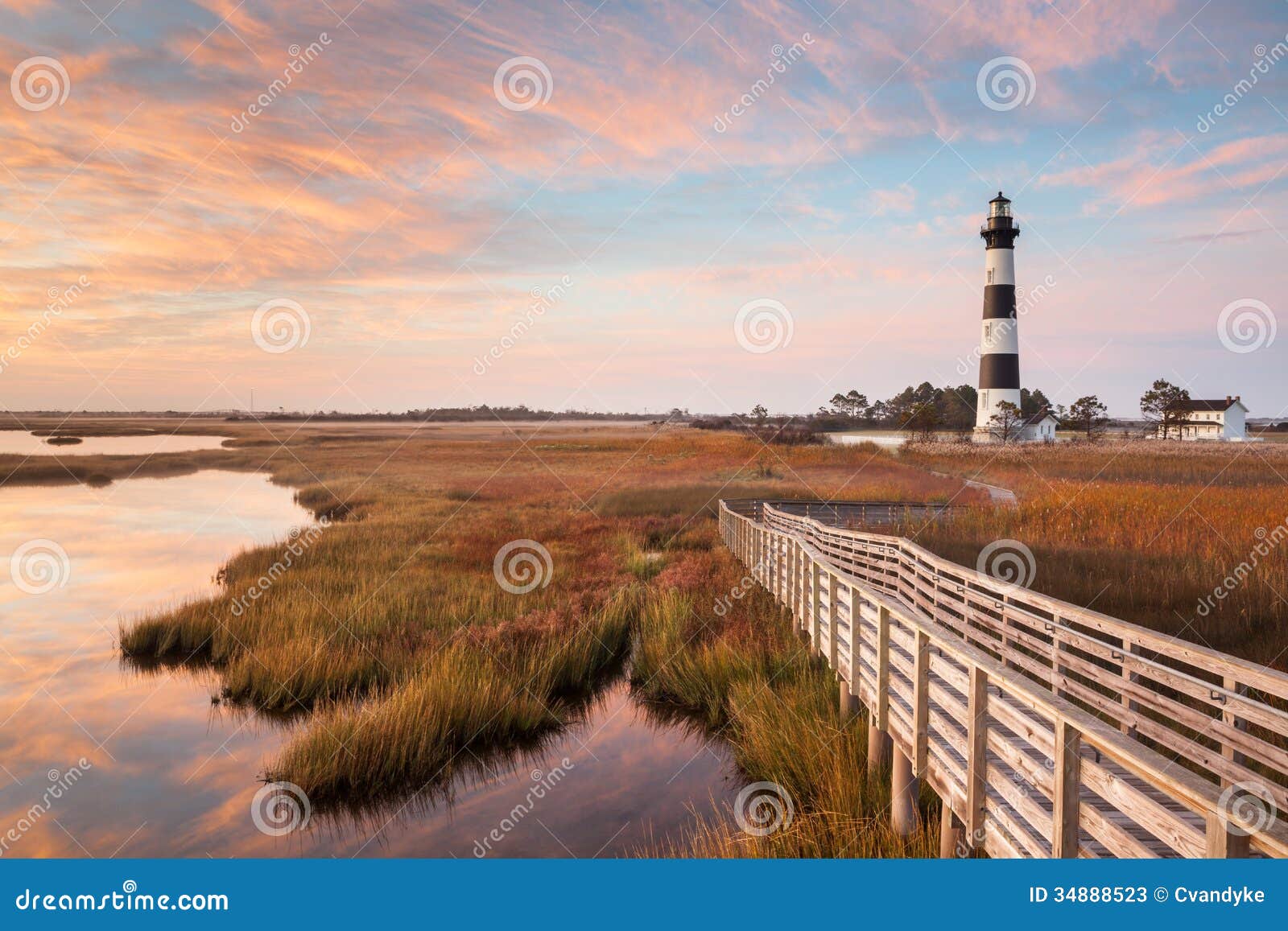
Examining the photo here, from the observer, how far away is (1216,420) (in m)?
68.6

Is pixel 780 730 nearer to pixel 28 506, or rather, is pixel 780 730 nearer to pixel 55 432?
pixel 28 506

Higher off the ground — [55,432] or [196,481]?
[55,432]

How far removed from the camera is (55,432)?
99.7 m

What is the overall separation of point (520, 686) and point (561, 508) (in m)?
19.3

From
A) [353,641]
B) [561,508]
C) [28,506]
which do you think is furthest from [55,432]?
[353,641]

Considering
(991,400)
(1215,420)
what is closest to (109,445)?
(991,400)

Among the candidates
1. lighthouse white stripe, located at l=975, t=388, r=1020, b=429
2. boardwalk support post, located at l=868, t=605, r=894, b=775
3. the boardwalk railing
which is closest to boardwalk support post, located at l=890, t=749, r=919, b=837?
the boardwalk railing

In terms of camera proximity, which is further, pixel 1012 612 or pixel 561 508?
pixel 561 508

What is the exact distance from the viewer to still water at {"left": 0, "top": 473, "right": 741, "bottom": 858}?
26.4 ft

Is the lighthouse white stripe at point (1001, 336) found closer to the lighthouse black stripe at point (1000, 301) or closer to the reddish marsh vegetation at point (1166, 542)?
the lighthouse black stripe at point (1000, 301)

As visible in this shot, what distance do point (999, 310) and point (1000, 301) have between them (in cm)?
56

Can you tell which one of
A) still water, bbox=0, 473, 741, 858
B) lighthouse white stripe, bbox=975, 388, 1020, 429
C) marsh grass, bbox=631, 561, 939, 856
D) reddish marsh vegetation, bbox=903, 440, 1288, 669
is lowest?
still water, bbox=0, 473, 741, 858

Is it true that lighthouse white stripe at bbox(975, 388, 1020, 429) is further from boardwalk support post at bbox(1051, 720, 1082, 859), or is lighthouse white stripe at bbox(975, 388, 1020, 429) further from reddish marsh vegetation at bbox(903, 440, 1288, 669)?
boardwalk support post at bbox(1051, 720, 1082, 859)

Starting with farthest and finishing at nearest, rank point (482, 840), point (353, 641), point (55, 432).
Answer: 1. point (55, 432)
2. point (353, 641)
3. point (482, 840)
